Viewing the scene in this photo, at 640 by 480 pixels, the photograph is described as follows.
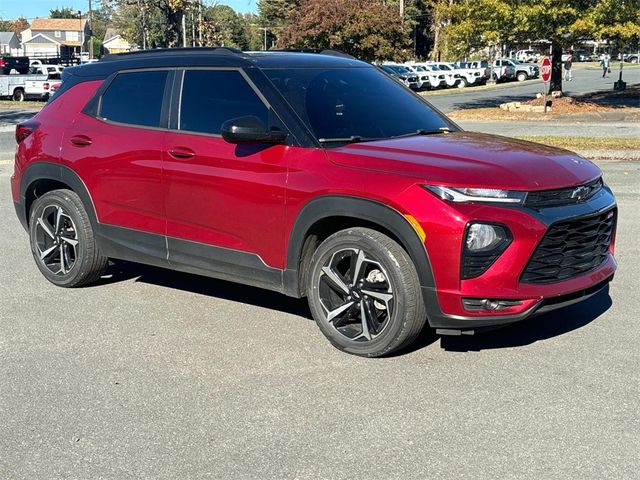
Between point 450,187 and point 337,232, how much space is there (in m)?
0.86

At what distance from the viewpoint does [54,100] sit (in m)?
6.81

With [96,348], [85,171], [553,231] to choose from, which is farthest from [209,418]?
[85,171]

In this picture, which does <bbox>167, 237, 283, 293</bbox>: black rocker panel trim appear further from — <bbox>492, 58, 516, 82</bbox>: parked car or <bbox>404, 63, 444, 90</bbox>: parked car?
<bbox>492, 58, 516, 82</bbox>: parked car

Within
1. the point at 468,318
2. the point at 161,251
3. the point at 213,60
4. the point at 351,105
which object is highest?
the point at 213,60

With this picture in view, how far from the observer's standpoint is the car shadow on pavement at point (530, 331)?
530 cm

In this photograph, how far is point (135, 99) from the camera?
619 cm

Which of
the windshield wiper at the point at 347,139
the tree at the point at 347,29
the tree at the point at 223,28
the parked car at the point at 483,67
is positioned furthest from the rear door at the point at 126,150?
the tree at the point at 223,28

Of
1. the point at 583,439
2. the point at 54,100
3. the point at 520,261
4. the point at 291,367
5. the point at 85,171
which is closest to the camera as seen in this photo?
the point at 583,439

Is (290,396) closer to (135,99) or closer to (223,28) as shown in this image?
(135,99)

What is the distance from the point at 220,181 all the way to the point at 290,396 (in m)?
1.67

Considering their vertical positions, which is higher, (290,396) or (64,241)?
(64,241)

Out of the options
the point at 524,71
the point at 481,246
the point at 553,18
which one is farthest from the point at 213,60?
the point at 524,71

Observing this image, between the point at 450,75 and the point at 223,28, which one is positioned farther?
the point at 223,28

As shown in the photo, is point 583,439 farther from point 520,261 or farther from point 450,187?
point 450,187
